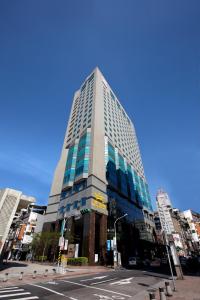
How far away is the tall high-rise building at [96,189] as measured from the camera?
51.0 meters

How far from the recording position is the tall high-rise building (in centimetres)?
5100

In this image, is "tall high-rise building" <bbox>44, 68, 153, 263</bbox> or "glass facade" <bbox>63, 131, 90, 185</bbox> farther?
"glass facade" <bbox>63, 131, 90, 185</bbox>

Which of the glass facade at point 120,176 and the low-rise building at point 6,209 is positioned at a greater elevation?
the glass facade at point 120,176

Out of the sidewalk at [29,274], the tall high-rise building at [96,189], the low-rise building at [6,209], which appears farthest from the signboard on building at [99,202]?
the low-rise building at [6,209]

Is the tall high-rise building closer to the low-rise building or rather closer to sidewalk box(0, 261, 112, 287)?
sidewalk box(0, 261, 112, 287)

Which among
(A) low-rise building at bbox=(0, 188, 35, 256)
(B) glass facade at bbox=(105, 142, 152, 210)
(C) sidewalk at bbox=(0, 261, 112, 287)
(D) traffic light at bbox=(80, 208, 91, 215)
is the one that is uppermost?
(B) glass facade at bbox=(105, 142, 152, 210)

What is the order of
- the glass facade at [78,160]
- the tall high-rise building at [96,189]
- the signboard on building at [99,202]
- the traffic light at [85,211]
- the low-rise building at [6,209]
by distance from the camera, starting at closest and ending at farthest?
1. the low-rise building at [6,209]
2. the traffic light at [85,211]
3. the tall high-rise building at [96,189]
4. the signboard on building at [99,202]
5. the glass facade at [78,160]

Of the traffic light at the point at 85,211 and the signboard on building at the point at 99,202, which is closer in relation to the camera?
the traffic light at the point at 85,211

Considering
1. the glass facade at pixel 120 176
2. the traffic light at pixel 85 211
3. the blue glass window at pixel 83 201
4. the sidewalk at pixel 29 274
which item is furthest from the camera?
the glass facade at pixel 120 176

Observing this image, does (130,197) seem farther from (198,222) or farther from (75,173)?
(198,222)

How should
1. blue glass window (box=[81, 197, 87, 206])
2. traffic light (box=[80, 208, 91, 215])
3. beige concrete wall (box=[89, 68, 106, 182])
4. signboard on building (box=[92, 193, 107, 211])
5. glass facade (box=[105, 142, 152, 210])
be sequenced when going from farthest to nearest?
1. glass facade (box=[105, 142, 152, 210])
2. beige concrete wall (box=[89, 68, 106, 182])
3. blue glass window (box=[81, 197, 87, 206])
4. signboard on building (box=[92, 193, 107, 211])
5. traffic light (box=[80, 208, 91, 215])

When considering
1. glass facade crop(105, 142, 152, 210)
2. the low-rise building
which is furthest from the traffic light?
the low-rise building

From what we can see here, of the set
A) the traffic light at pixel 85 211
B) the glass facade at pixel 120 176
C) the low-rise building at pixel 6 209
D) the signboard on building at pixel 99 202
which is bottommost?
the low-rise building at pixel 6 209

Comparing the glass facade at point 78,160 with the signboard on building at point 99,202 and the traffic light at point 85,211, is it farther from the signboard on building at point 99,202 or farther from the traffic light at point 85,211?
the traffic light at point 85,211
